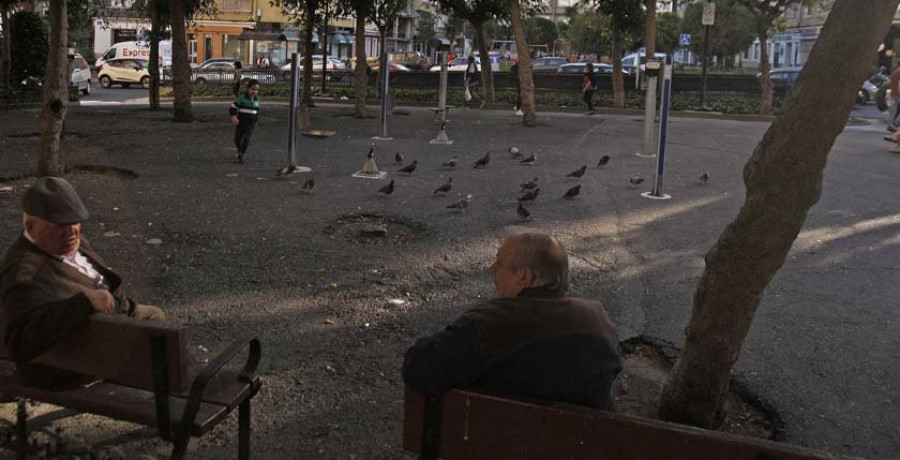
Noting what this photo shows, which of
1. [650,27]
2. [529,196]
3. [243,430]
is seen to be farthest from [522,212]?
[650,27]

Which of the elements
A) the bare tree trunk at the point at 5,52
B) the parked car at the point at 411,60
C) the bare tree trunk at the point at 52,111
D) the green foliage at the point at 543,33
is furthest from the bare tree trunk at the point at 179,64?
the green foliage at the point at 543,33

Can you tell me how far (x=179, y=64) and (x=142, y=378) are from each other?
59.8 ft

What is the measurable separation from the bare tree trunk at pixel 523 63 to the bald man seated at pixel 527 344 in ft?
60.1

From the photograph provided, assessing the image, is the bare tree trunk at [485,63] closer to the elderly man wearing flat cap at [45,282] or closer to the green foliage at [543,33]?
the elderly man wearing flat cap at [45,282]

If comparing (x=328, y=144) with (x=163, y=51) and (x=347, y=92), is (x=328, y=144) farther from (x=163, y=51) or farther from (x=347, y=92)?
(x=163, y=51)

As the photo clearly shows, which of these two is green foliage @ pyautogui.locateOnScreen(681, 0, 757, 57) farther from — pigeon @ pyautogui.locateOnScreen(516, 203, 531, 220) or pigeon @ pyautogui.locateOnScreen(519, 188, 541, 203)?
pigeon @ pyautogui.locateOnScreen(516, 203, 531, 220)

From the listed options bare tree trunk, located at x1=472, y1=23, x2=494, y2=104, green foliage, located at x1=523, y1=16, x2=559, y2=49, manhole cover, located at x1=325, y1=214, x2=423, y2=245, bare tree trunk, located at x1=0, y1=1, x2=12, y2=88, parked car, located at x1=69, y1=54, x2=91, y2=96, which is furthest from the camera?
green foliage, located at x1=523, y1=16, x2=559, y2=49

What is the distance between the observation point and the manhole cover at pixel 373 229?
28.6 ft

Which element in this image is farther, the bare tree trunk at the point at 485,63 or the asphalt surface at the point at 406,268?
the bare tree trunk at the point at 485,63

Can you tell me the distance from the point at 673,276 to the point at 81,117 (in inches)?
700

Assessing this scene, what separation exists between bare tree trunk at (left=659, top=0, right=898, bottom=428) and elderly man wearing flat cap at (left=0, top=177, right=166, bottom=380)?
2704mm

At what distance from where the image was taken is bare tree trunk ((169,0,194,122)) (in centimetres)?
2034

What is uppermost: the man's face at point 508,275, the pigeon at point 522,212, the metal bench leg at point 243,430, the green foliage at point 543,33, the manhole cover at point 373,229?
the green foliage at point 543,33

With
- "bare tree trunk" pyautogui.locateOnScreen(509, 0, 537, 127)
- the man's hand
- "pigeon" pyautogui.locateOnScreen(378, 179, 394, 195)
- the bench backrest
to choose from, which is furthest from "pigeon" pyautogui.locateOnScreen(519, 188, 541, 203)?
"bare tree trunk" pyautogui.locateOnScreen(509, 0, 537, 127)
